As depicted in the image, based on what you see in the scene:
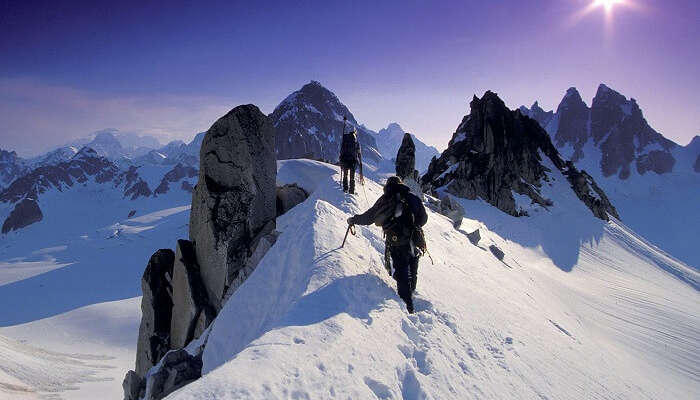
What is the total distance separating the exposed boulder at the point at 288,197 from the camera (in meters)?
18.5

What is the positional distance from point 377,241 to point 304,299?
13.8ft

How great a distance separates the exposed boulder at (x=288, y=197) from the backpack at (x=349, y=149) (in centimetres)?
500

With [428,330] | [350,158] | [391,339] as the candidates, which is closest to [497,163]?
[350,158]

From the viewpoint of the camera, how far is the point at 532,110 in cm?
18262

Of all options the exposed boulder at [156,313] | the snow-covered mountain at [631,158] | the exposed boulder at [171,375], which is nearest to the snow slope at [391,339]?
the exposed boulder at [171,375]

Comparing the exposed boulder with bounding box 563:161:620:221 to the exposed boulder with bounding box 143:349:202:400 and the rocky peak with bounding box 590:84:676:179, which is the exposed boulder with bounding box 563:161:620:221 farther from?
the rocky peak with bounding box 590:84:676:179

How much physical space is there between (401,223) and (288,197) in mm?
12631

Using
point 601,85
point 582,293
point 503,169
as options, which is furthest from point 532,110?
point 582,293

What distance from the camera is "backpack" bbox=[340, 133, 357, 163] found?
49.1ft

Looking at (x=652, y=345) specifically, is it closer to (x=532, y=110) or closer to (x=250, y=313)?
(x=250, y=313)

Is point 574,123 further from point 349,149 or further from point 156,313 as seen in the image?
point 156,313

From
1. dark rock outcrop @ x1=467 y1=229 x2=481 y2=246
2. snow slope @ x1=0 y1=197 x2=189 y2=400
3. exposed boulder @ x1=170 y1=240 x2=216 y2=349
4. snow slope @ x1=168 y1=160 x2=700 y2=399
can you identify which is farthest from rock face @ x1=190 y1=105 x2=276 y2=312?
snow slope @ x1=0 y1=197 x2=189 y2=400

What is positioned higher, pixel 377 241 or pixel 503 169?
pixel 503 169

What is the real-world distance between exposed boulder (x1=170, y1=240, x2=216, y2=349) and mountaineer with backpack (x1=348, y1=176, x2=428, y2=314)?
26.7 feet
